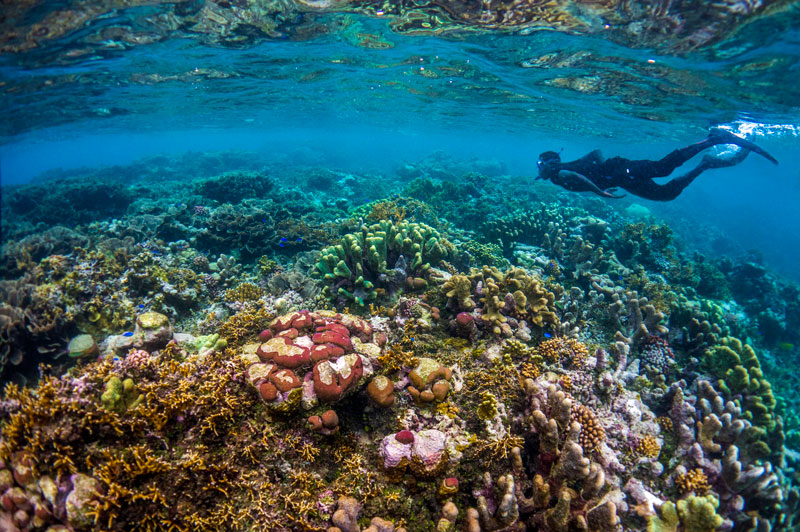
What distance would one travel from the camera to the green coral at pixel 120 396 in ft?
10.7

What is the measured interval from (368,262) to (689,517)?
6.10 m

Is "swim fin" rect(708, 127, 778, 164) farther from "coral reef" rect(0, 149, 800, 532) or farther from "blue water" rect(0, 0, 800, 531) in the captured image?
"coral reef" rect(0, 149, 800, 532)

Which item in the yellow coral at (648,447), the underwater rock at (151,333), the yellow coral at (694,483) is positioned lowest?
the yellow coral at (694,483)

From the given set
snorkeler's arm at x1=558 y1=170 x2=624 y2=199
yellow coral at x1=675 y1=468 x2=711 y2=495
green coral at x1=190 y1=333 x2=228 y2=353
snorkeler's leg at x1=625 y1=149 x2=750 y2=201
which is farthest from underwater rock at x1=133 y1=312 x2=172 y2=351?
snorkeler's leg at x1=625 y1=149 x2=750 y2=201

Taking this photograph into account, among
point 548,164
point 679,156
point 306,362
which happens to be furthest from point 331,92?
point 306,362

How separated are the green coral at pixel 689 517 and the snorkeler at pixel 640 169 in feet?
28.5

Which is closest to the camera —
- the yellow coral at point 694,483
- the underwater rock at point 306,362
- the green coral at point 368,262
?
the underwater rock at point 306,362

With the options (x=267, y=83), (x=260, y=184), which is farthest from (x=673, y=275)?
(x=267, y=83)

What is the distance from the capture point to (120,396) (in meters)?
3.38

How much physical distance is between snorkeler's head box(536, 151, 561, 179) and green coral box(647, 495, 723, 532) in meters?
9.38

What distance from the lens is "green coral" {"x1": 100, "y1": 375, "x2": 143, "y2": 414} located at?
327 cm

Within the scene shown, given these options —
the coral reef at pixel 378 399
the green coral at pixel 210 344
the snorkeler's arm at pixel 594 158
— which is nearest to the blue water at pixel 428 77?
the snorkeler's arm at pixel 594 158

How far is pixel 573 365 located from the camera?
582 cm

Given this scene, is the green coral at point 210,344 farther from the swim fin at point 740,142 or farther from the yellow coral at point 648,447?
the swim fin at point 740,142
